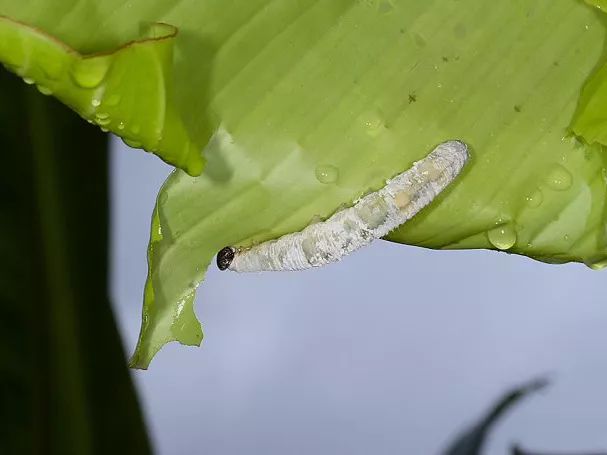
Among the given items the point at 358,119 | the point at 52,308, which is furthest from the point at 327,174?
the point at 52,308

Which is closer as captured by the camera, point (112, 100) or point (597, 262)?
point (112, 100)

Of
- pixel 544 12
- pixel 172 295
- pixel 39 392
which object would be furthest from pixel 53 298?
pixel 544 12

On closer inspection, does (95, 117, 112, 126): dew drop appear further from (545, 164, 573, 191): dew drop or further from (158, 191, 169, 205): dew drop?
(545, 164, 573, 191): dew drop

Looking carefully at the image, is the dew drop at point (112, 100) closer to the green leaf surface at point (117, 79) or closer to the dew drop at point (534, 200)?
the green leaf surface at point (117, 79)

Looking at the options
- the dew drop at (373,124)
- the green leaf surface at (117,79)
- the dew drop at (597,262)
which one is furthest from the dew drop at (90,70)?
the dew drop at (597,262)

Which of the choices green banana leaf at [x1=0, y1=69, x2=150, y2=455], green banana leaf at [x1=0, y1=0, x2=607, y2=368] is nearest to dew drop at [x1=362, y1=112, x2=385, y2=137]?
green banana leaf at [x1=0, y1=0, x2=607, y2=368]

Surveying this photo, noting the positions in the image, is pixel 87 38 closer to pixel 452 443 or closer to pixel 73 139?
pixel 73 139

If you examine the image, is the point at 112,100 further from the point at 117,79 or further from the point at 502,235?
the point at 502,235
